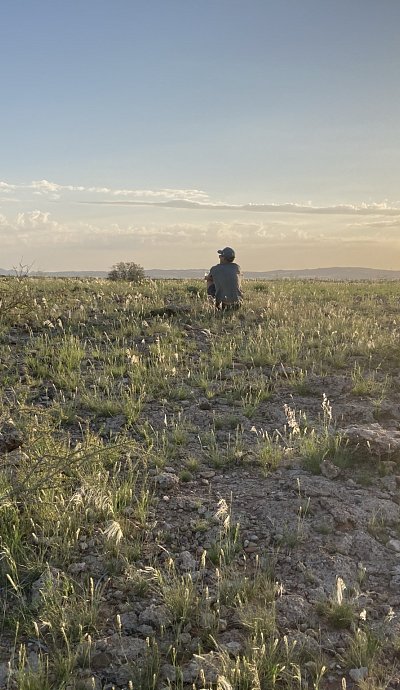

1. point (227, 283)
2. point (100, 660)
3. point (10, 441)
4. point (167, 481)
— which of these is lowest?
point (100, 660)

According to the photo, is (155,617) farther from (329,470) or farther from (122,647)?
(329,470)

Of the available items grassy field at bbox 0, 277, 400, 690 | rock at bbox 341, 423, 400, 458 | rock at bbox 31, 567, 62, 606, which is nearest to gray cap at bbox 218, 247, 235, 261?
grassy field at bbox 0, 277, 400, 690

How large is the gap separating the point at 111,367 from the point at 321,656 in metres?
5.07

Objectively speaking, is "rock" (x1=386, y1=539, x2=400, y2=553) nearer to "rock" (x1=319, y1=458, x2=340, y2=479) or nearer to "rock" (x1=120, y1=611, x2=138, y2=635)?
"rock" (x1=319, y1=458, x2=340, y2=479)

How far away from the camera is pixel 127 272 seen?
2408 cm

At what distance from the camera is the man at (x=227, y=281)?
11578 mm

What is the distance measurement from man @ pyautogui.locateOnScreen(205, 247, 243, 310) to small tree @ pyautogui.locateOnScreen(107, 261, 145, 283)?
11773 mm

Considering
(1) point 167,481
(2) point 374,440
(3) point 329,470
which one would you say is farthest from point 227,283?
(1) point 167,481

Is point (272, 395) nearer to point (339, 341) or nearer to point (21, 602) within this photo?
point (339, 341)

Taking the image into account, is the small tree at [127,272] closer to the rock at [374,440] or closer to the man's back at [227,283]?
the man's back at [227,283]

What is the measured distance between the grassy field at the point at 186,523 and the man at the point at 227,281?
3614mm

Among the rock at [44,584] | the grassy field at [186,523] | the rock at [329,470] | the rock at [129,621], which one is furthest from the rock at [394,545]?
the rock at [44,584]

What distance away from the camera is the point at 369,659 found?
8.33ft

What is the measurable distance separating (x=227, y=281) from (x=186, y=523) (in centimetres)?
826
